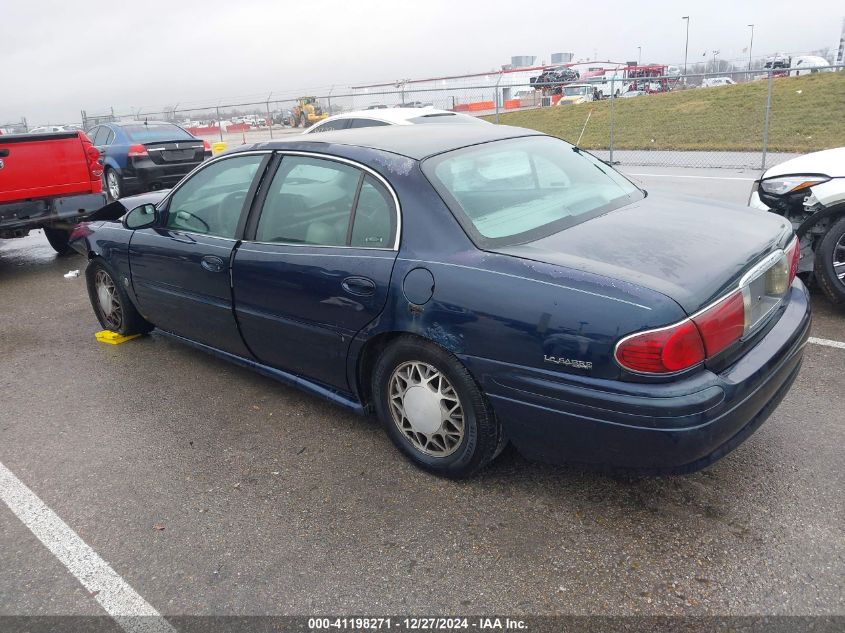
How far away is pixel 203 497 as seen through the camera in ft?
10.6

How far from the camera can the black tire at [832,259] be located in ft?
15.9

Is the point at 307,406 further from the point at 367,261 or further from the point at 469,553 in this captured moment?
the point at 469,553

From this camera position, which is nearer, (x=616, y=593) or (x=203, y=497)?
(x=616, y=593)

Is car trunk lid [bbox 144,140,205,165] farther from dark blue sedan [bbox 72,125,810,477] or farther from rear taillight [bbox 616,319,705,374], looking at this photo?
rear taillight [bbox 616,319,705,374]

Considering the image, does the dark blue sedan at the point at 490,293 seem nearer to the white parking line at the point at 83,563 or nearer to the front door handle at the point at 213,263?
the front door handle at the point at 213,263

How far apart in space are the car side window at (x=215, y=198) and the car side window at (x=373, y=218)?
0.89 meters

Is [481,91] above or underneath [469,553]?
above

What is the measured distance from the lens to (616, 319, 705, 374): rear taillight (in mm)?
2441

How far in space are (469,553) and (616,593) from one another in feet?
1.87

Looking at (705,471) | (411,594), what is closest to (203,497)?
(411,594)

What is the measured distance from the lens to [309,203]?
11.9 ft

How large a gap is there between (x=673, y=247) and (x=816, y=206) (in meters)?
2.93

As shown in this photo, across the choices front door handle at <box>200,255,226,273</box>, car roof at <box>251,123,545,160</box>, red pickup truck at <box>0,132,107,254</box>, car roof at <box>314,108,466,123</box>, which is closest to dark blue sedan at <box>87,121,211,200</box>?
car roof at <box>314,108,466,123</box>

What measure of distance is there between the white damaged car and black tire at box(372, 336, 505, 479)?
3.27 m
